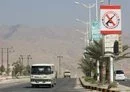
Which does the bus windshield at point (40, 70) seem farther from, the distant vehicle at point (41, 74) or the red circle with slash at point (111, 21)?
the red circle with slash at point (111, 21)

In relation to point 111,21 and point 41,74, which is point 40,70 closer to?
point 41,74

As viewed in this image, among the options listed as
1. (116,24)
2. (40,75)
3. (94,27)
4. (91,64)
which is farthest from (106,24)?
(91,64)

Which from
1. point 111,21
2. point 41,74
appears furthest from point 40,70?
point 111,21

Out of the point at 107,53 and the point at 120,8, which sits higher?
the point at 120,8

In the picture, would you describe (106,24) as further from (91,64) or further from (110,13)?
(91,64)

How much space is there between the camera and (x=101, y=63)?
56125mm

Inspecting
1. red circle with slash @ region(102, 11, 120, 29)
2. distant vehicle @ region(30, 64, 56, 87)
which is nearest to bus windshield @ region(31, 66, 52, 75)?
distant vehicle @ region(30, 64, 56, 87)

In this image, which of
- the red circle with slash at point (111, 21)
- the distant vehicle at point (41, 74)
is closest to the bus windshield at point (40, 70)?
the distant vehicle at point (41, 74)

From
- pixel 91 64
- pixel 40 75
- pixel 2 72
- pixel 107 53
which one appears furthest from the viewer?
pixel 2 72

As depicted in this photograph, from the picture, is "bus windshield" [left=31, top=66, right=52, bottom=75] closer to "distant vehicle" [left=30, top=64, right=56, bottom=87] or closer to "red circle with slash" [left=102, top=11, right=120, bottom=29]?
"distant vehicle" [left=30, top=64, right=56, bottom=87]

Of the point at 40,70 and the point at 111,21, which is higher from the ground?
the point at 111,21

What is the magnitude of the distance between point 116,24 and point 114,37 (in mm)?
1361

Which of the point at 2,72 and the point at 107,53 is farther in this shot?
the point at 2,72

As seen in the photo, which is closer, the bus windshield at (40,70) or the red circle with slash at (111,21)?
the red circle with slash at (111,21)
